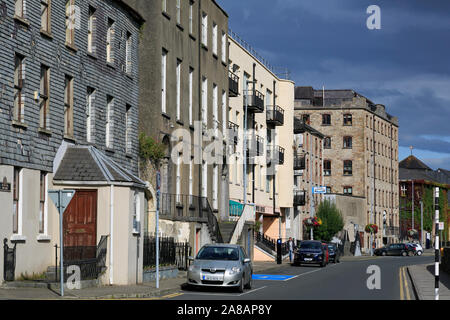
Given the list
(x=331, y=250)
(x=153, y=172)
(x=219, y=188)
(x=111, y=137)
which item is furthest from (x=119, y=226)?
(x=331, y=250)

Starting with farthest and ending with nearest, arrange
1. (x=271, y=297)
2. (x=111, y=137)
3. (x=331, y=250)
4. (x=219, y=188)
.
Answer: (x=331, y=250) → (x=219, y=188) → (x=111, y=137) → (x=271, y=297)

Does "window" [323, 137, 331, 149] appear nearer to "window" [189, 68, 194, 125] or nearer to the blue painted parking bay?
"window" [189, 68, 194, 125]

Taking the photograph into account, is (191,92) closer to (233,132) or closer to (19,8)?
(233,132)

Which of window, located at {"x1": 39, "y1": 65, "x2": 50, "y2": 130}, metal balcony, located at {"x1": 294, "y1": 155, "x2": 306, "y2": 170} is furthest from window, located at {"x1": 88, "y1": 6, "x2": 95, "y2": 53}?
metal balcony, located at {"x1": 294, "y1": 155, "x2": 306, "y2": 170}

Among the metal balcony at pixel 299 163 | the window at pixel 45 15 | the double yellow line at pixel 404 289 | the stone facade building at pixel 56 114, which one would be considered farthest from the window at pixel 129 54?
the metal balcony at pixel 299 163

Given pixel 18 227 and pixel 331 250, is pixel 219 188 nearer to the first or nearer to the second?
pixel 331 250

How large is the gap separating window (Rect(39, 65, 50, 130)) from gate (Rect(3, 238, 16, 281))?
4.24 meters

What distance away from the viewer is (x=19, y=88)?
25.4 m

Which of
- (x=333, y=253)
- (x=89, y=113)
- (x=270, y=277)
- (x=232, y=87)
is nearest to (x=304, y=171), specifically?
(x=333, y=253)

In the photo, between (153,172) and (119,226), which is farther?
(153,172)

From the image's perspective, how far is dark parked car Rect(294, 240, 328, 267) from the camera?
2042 inches

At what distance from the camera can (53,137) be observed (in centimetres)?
2756

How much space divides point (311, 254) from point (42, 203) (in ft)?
89.7
